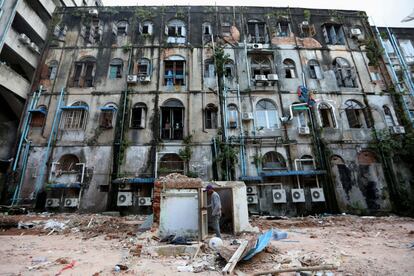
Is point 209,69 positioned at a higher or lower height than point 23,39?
lower

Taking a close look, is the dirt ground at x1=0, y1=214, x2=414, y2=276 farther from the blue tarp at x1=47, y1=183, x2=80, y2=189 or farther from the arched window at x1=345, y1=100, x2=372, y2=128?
the arched window at x1=345, y1=100, x2=372, y2=128

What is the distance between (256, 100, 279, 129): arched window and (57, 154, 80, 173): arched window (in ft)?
36.1

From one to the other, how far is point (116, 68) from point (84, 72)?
2114 mm

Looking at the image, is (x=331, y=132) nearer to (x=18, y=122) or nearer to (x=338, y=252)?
(x=338, y=252)

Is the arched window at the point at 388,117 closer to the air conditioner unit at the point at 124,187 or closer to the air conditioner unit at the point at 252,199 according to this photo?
the air conditioner unit at the point at 252,199

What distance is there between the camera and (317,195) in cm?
1218

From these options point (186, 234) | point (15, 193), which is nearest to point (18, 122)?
point (15, 193)

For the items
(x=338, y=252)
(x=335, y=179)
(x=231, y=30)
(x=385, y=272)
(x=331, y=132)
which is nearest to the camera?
(x=385, y=272)

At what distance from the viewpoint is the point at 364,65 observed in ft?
51.4

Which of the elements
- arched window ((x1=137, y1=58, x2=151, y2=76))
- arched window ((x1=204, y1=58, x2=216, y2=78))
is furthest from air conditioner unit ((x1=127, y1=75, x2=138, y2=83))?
arched window ((x1=204, y1=58, x2=216, y2=78))

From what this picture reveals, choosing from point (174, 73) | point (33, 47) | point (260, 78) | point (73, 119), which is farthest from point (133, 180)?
point (33, 47)

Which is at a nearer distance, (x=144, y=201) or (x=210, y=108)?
(x=144, y=201)

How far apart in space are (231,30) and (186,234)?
1476 cm

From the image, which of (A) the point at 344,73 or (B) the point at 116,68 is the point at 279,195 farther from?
(B) the point at 116,68
